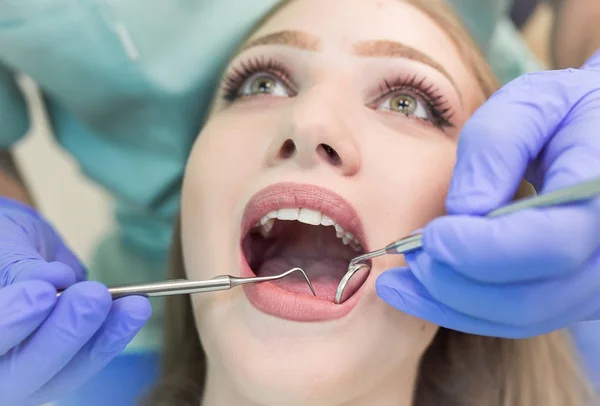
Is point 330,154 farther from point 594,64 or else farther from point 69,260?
point 69,260

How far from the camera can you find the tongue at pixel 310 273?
2.94ft

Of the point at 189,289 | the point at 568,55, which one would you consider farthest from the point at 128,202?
the point at 568,55

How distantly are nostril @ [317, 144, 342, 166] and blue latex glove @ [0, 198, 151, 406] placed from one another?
0.30m

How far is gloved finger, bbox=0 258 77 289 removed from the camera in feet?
2.45

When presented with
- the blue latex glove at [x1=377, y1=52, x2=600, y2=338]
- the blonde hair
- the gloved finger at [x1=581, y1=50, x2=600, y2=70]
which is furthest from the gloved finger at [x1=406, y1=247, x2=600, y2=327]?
the blonde hair

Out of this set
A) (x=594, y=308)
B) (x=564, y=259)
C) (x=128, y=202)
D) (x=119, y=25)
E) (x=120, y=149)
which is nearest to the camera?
(x=564, y=259)

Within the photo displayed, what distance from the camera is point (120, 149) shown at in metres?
1.27

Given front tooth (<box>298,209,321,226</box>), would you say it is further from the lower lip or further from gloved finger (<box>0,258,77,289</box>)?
gloved finger (<box>0,258,77,289</box>)

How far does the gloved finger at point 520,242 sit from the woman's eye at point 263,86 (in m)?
0.41

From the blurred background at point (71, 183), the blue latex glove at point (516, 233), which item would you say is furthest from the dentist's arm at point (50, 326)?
the blurred background at point (71, 183)

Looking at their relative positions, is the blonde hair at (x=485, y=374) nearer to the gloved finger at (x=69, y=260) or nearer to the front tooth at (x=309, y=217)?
the gloved finger at (x=69, y=260)

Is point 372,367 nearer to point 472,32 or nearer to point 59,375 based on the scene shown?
point 59,375

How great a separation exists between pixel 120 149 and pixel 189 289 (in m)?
0.64

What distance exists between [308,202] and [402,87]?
0.78ft
